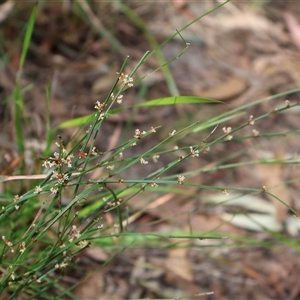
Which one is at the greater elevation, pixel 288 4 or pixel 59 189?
pixel 59 189

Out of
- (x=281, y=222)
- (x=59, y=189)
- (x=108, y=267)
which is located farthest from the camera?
(x=281, y=222)

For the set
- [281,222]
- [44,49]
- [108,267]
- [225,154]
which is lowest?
[281,222]

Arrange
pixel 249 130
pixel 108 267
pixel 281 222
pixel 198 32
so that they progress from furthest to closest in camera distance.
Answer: pixel 198 32 < pixel 249 130 < pixel 281 222 < pixel 108 267

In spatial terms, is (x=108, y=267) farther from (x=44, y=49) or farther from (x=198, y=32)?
(x=198, y=32)

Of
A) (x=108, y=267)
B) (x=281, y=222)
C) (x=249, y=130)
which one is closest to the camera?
(x=108, y=267)

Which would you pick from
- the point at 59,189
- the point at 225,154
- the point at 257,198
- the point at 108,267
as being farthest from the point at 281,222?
the point at 59,189

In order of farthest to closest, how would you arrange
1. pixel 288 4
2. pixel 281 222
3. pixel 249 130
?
1. pixel 288 4
2. pixel 249 130
3. pixel 281 222

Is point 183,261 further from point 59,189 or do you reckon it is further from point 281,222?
point 59,189

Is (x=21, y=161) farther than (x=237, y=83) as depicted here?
No

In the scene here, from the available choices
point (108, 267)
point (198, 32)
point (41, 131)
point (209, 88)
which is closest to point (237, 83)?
point (209, 88)
